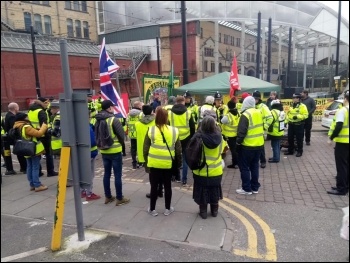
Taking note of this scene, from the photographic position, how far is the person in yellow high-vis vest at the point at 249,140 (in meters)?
5.20

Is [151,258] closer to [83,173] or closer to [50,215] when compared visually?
[83,173]

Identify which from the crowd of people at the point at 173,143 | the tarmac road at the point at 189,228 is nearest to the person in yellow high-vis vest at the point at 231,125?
the crowd of people at the point at 173,143

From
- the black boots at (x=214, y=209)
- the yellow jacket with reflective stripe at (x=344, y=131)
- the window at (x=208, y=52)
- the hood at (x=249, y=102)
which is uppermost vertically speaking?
the window at (x=208, y=52)

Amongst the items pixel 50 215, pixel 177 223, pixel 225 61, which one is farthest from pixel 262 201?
pixel 225 61

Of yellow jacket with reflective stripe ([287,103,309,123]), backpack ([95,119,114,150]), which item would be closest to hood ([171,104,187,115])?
backpack ([95,119,114,150])

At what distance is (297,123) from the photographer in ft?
27.0

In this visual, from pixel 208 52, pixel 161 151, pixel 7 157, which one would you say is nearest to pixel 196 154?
pixel 161 151

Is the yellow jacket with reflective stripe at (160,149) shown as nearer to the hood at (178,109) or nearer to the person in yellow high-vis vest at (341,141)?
the hood at (178,109)

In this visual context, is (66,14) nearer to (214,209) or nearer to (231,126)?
(231,126)

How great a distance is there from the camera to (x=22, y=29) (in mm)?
21891

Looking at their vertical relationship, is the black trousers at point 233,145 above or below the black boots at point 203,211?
above

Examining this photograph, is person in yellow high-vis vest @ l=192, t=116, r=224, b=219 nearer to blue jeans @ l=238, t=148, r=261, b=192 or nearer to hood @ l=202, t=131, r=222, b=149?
hood @ l=202, t=131, r=222, b=149

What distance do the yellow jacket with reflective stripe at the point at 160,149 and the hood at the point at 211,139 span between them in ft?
1.69

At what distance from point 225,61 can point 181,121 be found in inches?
1541
